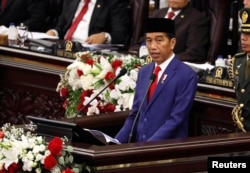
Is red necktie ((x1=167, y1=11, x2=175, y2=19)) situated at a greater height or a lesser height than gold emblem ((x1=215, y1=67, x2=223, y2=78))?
greater

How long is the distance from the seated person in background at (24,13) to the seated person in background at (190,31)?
164cm

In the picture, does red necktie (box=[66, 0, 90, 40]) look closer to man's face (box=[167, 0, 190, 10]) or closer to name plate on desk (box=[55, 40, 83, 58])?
name plate on desk (box=[55, 40, 83, 58])

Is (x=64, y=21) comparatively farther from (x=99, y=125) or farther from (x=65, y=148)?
(x=65, y=148)

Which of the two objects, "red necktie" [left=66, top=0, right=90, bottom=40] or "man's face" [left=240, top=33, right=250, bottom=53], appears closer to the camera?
"man's face" [left=240, top=33, right=250, bottom=53]

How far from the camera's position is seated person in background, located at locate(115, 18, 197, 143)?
16.0 ft

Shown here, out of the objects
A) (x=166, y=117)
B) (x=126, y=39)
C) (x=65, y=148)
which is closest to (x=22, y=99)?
(x=126, y=39)

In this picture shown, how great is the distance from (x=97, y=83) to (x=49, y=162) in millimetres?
1933

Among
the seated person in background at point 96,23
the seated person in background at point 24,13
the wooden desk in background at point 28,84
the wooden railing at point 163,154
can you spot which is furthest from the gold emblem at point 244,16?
the seated person in background at point 24,13

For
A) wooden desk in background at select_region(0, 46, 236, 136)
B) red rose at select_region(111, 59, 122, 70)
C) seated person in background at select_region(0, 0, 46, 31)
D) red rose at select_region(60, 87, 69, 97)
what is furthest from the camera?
seated person in background at select_region(0, 0, 46, 31)

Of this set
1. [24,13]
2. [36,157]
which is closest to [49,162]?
[36,157]

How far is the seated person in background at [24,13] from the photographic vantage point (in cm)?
834

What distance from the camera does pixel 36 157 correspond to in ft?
13.6

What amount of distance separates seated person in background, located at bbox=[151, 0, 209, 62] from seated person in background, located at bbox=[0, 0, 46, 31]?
1635mm

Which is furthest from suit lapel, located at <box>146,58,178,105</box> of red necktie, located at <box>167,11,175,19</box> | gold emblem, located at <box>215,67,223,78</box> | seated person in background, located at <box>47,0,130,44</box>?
seated person in background, located at <box>47,0,130,44</box>
